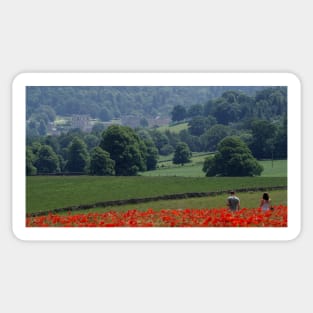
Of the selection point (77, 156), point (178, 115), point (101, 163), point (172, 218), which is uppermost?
point (178, 115)

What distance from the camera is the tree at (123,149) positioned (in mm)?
21172

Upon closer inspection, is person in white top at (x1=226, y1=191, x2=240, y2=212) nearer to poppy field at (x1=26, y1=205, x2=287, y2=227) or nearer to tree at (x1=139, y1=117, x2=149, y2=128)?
poppy field at (x1=26, y1=205, x2=287, y2=227)

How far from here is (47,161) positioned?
21062mm

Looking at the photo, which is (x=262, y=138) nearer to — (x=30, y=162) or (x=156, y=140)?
(x=156, y=140)

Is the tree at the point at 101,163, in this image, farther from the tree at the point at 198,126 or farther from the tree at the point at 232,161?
the tree at the point at 232,161

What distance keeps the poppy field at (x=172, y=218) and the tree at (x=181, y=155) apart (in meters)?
1.05

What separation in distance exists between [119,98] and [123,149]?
115 centimetres

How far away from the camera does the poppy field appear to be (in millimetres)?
19797

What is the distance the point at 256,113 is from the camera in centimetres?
2153

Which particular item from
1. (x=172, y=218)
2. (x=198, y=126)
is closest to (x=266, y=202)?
(x=172, y=218)

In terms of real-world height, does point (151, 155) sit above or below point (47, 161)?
above
